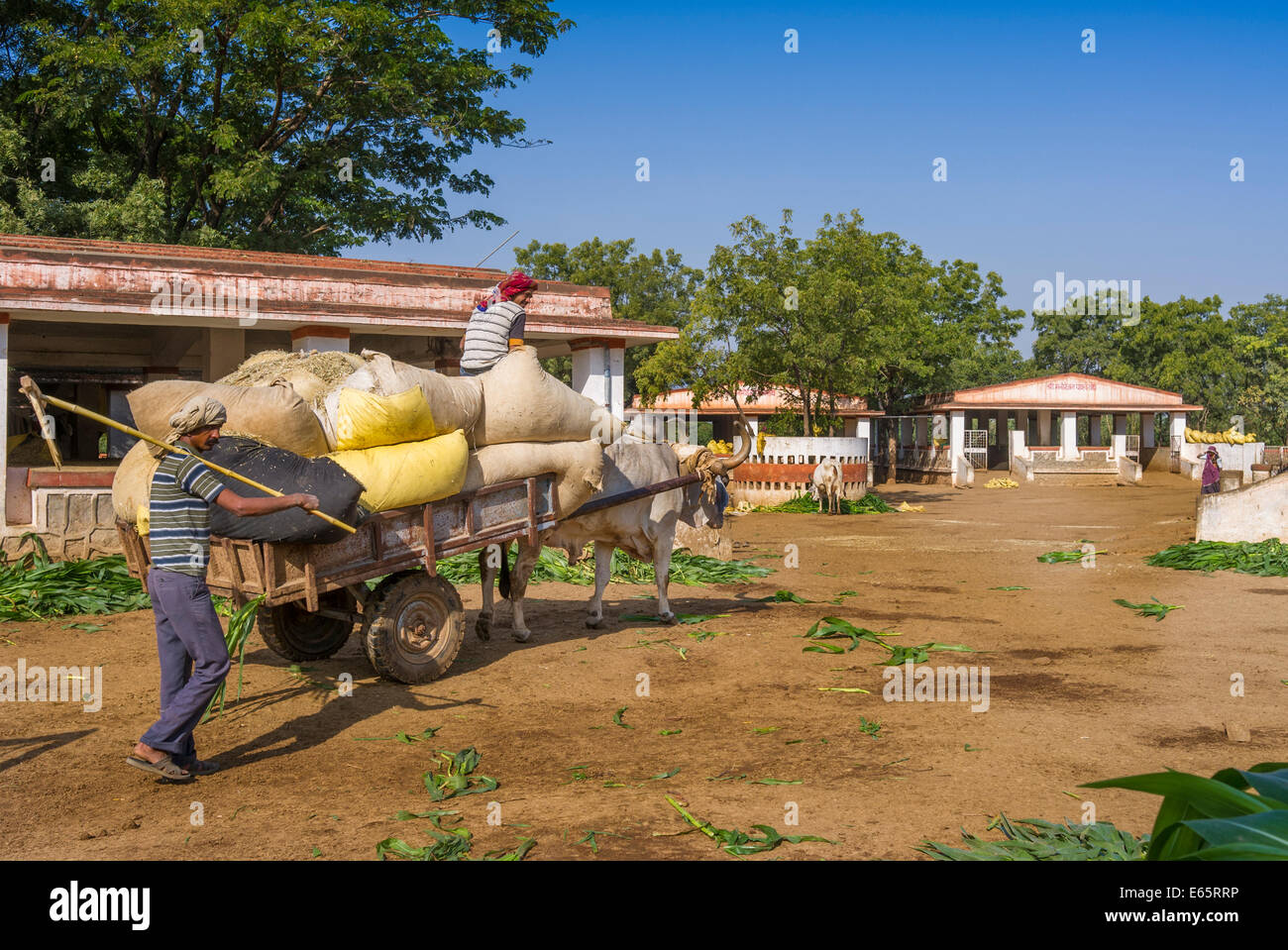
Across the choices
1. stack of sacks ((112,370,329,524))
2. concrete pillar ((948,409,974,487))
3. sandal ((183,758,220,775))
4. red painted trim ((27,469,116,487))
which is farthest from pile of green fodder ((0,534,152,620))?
concrete pillar ((948,409,974,487))

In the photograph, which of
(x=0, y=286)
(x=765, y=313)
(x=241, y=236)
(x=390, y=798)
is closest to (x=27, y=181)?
(x=241, y=236)

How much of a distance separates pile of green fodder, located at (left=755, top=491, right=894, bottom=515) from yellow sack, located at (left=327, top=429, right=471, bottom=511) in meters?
20.1

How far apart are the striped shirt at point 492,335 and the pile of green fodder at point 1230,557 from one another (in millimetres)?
11199

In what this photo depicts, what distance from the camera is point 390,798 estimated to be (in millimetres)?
5008

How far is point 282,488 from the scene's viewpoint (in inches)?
237

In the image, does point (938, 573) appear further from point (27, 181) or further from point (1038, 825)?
point (27, 181)

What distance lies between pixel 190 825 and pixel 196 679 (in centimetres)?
84

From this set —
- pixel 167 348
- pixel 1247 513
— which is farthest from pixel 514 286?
pixel 1247 513

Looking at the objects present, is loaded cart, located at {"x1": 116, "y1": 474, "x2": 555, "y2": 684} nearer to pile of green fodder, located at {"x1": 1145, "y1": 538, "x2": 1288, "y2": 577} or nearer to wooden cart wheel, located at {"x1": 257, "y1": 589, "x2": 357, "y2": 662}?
wooden cart wheel, located at {"x1": 257, "y1": 589, "x2": 357, "y2": 662}

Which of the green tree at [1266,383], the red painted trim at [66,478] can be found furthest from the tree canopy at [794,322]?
the green tree at [1266,383]

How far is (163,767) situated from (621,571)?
331 inches

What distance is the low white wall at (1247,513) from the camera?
607 inches

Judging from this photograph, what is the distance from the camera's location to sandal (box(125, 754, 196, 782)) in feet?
A: 16.9

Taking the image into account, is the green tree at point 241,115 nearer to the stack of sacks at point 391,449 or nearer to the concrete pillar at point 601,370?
the concrete pillar at point 601,370
